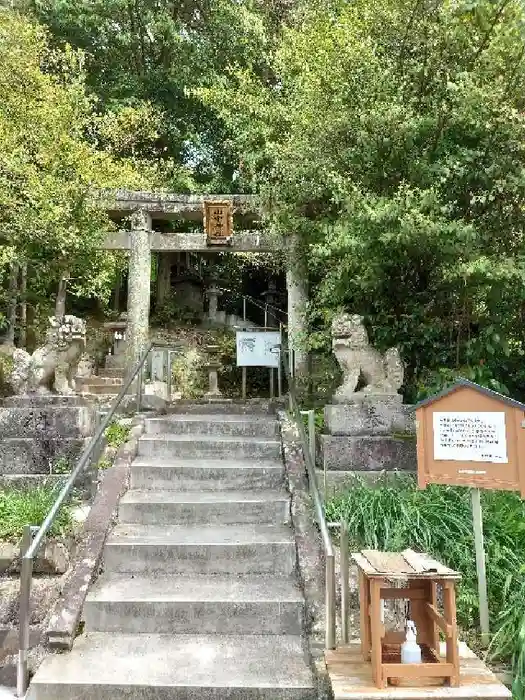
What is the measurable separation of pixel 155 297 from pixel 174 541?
47.1ft

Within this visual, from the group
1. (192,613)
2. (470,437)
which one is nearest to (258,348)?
(192,613)

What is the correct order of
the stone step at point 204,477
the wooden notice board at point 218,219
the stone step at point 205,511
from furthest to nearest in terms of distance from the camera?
the wooden notice board at point 218,219, the stone step at point 204,477, the stone step at point 205,511

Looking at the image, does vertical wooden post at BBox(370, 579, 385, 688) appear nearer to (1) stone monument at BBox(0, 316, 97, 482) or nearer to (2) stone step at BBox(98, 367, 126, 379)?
(1) stone monument at BBox(0, 316, 97, 482)

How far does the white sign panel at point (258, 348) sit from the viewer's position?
30.6ft

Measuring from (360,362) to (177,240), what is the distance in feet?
17.2

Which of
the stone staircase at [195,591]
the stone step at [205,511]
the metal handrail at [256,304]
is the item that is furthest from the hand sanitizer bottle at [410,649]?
the metal handrail at [256,304]

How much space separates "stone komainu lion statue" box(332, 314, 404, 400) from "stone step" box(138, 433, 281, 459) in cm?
98

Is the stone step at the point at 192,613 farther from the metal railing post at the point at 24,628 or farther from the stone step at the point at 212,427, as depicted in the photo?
the stone step at the point at 212,427

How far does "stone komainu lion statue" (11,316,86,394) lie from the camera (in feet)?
20.1

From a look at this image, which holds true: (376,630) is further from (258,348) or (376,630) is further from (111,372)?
(111,372)

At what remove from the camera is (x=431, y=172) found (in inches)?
239

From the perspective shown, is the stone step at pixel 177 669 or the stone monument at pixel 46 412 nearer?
the stone step at pixel 177 669

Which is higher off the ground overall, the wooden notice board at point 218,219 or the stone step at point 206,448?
the wooden notice board at point 218,219

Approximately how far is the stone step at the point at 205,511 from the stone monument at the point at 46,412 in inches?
45.8
